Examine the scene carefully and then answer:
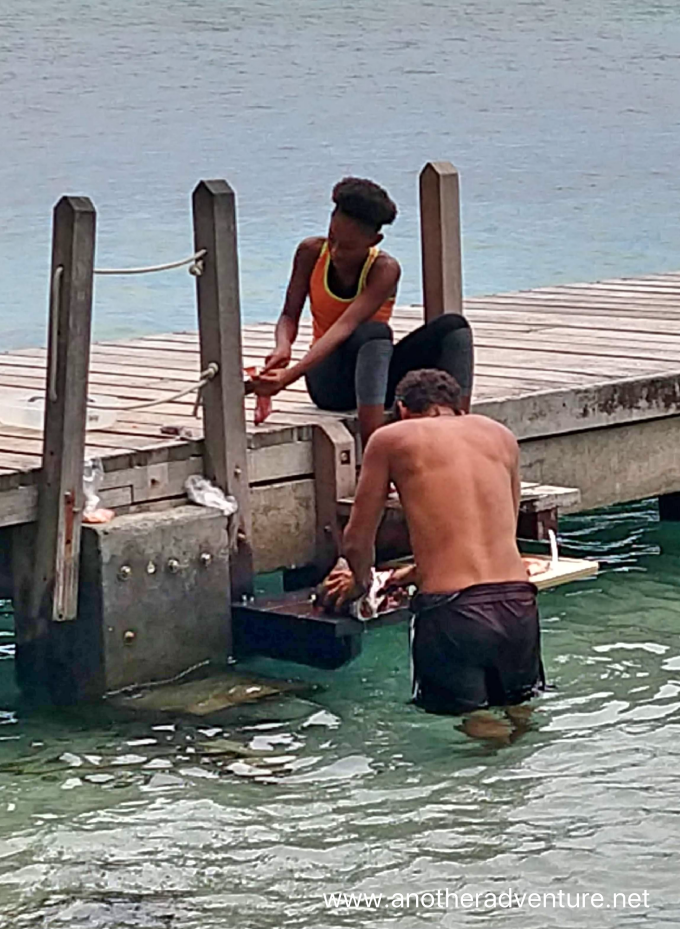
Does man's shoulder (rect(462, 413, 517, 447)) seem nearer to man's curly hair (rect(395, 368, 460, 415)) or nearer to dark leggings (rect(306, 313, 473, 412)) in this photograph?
man's curly hair (rect(395, 368, 460, 415))

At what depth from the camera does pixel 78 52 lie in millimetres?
34594

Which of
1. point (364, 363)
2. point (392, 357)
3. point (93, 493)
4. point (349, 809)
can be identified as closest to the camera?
point (349, 809)

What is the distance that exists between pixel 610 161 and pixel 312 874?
91.3 feet

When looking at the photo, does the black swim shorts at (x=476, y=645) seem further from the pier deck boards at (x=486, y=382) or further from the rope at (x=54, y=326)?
the rope at (x=54, y=326)

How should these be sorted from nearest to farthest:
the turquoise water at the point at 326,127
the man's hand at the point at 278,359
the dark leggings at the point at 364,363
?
the dark leggings at the point at 364,363, the man's hand at the point at 278,359, the turquoise water at the point at 326,127

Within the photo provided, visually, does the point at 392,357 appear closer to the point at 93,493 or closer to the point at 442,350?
the point at 442,350

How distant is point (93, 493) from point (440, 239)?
193 cm

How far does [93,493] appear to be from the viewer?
23.8 ft

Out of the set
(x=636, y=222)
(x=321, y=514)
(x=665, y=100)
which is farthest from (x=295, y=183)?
(x=321, y=514)

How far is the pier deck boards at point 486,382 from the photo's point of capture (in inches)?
295

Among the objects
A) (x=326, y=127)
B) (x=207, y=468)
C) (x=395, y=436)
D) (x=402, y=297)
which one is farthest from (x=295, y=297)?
(x=326, y=127)

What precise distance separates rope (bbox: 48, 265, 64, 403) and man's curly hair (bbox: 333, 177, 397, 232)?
115cm

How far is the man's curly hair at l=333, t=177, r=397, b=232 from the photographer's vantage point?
7.64 meters

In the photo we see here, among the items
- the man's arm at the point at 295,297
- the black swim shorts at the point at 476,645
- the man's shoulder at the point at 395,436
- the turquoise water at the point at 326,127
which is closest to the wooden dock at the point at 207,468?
the man's arm at the point at 295,297
